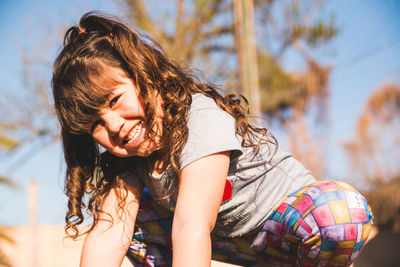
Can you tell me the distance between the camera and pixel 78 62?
1.05m

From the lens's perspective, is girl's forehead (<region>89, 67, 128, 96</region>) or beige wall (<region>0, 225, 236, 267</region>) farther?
beige wall (<region>0, 225, 236, 267</region>)

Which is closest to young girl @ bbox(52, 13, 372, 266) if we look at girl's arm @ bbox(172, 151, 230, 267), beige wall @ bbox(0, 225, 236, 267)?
girl's arm @ bbox(172, 151, 230, 267)

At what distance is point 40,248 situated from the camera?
3729 mm

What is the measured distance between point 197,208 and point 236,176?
0.28m

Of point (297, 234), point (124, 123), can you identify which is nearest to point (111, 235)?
point (124, 123)

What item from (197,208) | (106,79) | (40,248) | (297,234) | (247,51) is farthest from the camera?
(40,248)

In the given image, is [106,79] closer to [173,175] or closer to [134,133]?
[134,133]

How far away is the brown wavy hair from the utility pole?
7.34ft

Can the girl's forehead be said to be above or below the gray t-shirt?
above

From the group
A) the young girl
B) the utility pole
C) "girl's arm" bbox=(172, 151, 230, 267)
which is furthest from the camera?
the utility pole

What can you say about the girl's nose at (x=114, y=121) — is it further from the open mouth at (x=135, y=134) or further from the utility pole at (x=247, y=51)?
the utility pole at (x=247, y=51)

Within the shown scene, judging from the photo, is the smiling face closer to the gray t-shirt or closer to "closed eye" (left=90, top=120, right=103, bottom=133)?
"closed eye" (left=90, top=120, right=103, bottom=133)

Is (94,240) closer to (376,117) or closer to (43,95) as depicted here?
(376,117)

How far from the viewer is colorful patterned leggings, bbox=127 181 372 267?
1.13 metres
